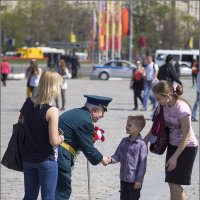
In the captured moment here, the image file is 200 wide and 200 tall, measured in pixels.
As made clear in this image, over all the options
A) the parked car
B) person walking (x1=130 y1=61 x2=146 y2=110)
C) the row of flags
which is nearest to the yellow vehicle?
the row of flags

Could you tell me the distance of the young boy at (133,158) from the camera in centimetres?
730

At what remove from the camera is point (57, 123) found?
676cm

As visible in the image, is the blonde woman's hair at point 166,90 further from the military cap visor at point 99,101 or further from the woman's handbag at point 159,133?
the military cap visor at point 99,101

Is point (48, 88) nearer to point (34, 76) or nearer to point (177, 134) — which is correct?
point (177, 134)

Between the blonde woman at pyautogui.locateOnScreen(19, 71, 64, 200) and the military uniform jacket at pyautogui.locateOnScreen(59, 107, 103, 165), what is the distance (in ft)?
0.93

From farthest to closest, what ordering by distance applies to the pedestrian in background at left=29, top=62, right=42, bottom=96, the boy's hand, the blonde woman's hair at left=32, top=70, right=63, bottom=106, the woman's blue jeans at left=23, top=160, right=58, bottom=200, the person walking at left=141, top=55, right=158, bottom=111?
the pedestrian in background at left=29, top=62, right=42, bottom=96 → the person walking at left=141, top=55, right=158, bottom=111 → the boy's hand → the woman's blue jeans at left=23, top=160, right=58, bottom=200 → the blonde woman's hair at left=32, top=70, right=63, bottom=106

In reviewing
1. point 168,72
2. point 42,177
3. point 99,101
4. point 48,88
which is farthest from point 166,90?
point 168,72

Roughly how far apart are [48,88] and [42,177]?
0.80m

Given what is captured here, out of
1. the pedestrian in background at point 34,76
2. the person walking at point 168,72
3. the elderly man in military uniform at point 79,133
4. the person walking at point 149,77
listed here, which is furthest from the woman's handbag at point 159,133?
the pedestrian in background at point 34,76

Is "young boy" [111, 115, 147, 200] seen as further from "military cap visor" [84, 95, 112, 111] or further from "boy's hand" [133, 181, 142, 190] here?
"military cap visor" [84, 95, 112, 111]

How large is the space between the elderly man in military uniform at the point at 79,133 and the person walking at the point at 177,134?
Answer: 0.62 meters

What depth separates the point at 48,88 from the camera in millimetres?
6789

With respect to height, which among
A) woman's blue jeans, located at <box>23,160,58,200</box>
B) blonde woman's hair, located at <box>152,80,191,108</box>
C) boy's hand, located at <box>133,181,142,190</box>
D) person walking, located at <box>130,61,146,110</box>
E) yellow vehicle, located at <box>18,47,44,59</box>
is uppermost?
blonde woman's hair, located at <box>152,80,191,108</box>

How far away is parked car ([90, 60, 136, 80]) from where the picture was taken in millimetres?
49688
